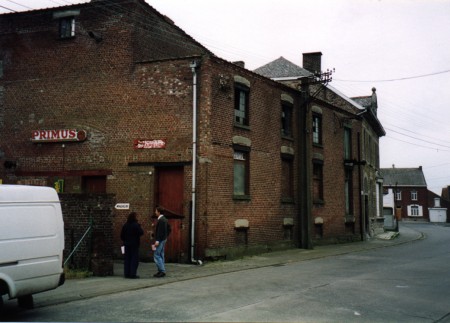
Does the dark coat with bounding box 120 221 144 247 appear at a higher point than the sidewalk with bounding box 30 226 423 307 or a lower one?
Result: higher

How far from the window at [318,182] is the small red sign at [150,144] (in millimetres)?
9846

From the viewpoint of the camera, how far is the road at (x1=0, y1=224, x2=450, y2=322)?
8023 millimetres

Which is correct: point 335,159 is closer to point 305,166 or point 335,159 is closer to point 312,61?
point 305,166

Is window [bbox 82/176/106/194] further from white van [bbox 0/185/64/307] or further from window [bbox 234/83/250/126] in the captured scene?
white van [bbox 0/185/64/307]

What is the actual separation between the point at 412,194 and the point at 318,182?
65.1 metres

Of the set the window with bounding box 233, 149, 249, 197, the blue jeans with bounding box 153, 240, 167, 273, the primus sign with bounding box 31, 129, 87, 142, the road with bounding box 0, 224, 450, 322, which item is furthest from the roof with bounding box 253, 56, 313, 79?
the blue jeans with bounding box 153, 240, 167, 273

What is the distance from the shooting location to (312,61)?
33188 millimetres

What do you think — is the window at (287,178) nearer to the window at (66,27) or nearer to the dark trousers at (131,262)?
the dark trousers at (131,262)

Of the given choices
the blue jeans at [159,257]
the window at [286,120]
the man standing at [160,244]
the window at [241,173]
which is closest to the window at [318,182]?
the window at [286,120]

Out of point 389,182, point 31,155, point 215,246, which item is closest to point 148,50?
point 31,155

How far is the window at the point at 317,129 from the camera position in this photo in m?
24.9

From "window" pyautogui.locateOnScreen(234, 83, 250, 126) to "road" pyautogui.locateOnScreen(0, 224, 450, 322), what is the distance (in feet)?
23.2

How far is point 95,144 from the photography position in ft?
61.6

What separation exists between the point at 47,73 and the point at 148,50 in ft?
14.7
